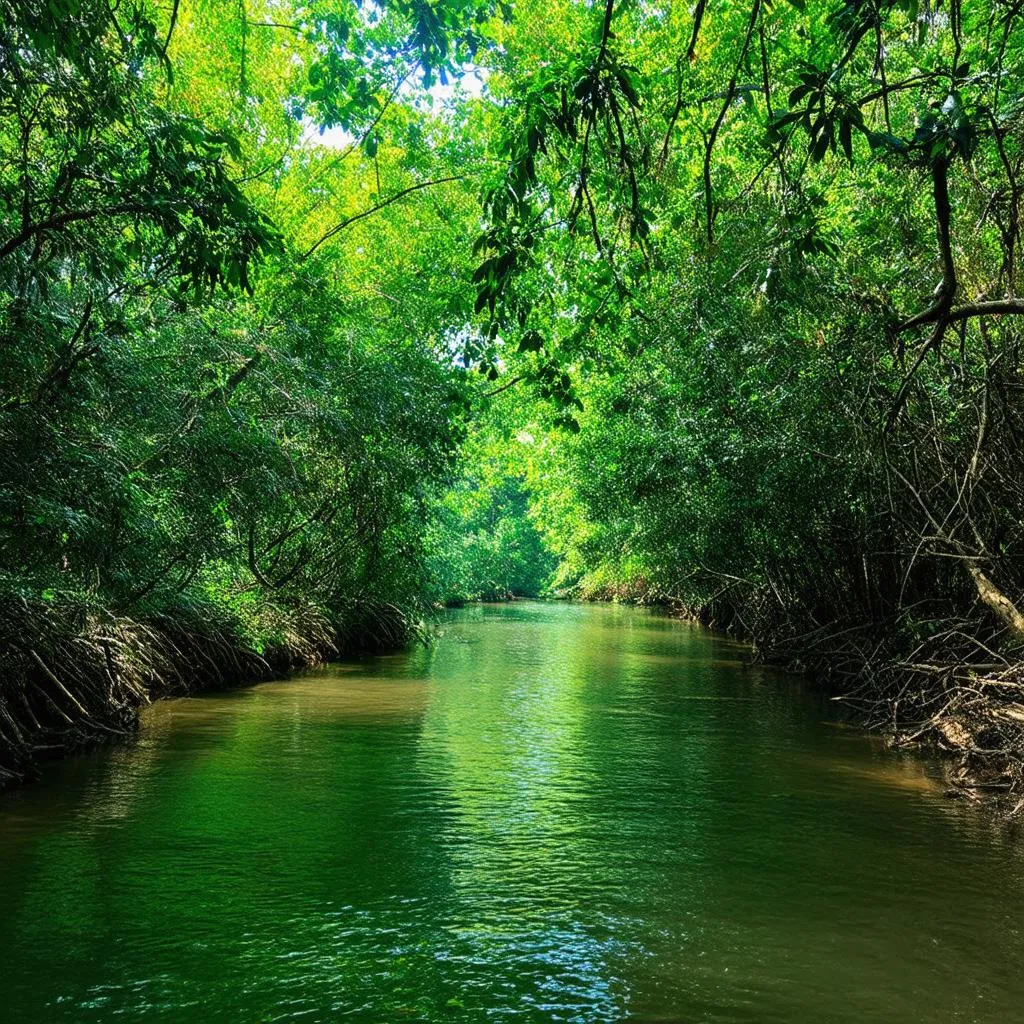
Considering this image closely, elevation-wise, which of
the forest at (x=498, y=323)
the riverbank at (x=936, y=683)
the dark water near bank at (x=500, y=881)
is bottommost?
the dark water near bank at (x=500, y=881)

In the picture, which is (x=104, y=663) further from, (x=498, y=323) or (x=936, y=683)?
(x=936, y=683)

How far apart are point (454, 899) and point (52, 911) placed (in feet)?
7.09

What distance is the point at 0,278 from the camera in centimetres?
583

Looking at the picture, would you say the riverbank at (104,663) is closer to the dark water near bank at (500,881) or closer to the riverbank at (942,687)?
the dark water near bank at (500,881)

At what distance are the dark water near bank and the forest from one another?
1.40m

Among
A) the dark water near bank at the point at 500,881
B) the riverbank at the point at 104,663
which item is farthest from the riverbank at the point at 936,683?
the riverbank at the point at 104,663

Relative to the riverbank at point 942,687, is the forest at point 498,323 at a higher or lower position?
higher

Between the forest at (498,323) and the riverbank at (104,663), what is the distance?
0.05m

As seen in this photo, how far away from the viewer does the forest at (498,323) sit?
457 cm

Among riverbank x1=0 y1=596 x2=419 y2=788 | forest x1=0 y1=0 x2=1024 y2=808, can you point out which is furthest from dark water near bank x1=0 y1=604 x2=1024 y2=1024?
forest x1=0 y1=0 x2=1024 y2=808

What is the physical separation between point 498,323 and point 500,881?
3.36 m

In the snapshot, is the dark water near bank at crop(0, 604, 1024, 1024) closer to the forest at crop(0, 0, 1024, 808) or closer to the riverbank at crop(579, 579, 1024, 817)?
the riverbank at crop(579, 579, 1024, 817)

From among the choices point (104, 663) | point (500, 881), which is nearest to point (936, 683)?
point (500, 881)

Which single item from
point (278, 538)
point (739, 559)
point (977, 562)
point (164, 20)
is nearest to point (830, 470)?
point (977, 562)
